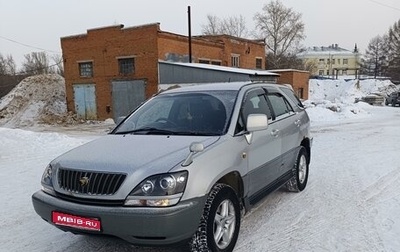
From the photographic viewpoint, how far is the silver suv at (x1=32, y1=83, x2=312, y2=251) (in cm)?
292

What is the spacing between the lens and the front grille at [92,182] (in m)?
2.99

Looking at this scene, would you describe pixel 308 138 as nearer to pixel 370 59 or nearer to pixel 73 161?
pixel 73 161

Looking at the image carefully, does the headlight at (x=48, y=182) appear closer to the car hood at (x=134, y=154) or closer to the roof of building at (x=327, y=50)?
the car hood at (x=134, y=154)

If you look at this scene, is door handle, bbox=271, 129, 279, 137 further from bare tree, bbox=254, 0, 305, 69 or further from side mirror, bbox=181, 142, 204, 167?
bare tree, bbox=254, 0, 305, 69

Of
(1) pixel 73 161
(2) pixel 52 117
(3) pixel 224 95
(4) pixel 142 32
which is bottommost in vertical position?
(2) pixel 52 117

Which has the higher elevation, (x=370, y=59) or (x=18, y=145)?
(x=370, y=59)

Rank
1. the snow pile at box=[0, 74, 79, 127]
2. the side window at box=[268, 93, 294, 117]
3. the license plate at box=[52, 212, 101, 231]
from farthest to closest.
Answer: the snow pile at box=[0, 74, 79, 127] → the side window at box=[268, 93, 294, 117] → the license plate at box=[52, 212, 101, 231]

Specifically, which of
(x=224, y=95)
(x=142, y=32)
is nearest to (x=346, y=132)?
(x=224, y=95)

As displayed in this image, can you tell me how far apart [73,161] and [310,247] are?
251 centimetres

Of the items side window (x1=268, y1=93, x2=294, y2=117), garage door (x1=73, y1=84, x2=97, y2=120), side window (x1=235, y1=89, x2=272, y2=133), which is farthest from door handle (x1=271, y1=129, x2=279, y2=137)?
garage door (x1=73, y1=84, x2=97, y2=120)

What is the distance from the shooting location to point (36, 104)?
29.6 meters

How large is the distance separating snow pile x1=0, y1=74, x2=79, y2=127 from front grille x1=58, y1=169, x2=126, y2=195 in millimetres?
24208

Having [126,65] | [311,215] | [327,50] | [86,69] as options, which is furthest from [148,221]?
[327,50]

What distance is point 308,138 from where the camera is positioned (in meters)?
6.15
